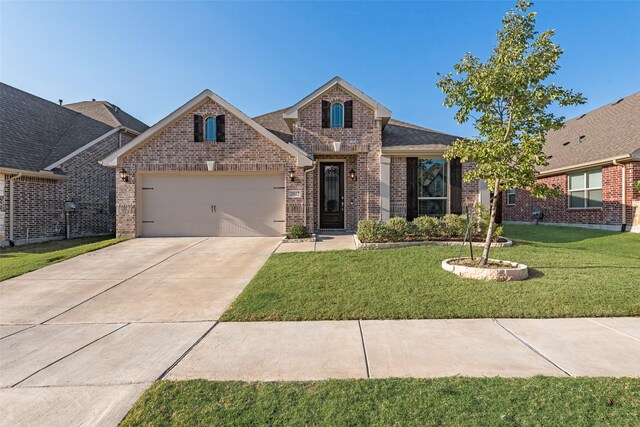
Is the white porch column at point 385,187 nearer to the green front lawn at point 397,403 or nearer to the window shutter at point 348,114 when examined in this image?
the window shutter at point 348,114

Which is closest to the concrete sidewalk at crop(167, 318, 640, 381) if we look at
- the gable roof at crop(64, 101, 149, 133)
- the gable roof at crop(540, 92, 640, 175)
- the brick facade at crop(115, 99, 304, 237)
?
the brick facade at crop(115, 99, 304, 237)

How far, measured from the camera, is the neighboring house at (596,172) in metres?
11.7

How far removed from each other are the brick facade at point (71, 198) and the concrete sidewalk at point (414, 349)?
38.3ft

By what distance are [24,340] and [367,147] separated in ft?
34.1

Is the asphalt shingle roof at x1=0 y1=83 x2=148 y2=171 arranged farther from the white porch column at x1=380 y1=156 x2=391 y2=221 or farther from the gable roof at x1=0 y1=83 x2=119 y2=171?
the white porch column at x1=380 y1=156 x2=391 y2=221

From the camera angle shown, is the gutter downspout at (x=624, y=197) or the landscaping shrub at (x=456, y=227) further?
the gutter downspout at (x=624, y=197)

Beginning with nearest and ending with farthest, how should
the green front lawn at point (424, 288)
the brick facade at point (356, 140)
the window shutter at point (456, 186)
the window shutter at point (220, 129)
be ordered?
the green front lawn at point (424, 288)
the window shutter at point (220, 129)
the window shutter at point (456, 186)
the brick facade at point (356, 140)

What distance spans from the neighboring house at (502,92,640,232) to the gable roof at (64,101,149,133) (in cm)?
1990

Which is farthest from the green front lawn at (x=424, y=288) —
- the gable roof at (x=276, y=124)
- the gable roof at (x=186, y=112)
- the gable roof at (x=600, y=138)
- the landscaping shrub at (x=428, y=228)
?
the gable roof at (x=276, y=124)

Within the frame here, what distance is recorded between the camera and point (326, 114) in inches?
470

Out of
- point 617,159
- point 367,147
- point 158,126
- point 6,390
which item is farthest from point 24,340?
point 617,159

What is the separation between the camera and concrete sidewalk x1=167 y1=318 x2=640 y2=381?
2988 mm

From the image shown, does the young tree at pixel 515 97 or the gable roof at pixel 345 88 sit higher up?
the gable roof at pixel 345 88

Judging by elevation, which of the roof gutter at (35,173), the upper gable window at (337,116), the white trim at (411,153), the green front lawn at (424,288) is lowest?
the green front lawn at (424,288)
